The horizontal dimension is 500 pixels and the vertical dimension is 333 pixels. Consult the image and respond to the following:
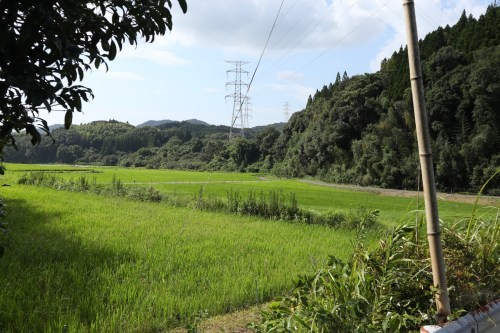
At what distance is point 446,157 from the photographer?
32469 millimetres

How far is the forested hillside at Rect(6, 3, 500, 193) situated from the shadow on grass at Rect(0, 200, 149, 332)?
40.1ft

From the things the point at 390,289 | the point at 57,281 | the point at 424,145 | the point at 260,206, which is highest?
the point at 424,145

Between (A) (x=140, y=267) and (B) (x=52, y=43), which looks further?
(A) (x=140, y=267)

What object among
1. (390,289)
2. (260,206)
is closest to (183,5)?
(390,289)

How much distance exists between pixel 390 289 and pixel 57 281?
3791 mm

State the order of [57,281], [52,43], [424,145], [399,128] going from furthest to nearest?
1. [399,128]
2. [57,281]
3. [424,145]
4. [52,43]

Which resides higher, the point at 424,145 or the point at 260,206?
the point at 424,145

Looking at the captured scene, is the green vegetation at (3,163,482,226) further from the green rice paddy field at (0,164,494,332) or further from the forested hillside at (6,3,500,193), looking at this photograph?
the forested hillside at (6,3,500,193)

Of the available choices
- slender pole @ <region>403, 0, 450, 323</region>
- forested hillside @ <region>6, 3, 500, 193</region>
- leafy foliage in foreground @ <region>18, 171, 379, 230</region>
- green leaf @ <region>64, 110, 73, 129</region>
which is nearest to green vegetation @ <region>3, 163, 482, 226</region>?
leafy foliage in foreground @ <region>18, 171, 379, 230</region>

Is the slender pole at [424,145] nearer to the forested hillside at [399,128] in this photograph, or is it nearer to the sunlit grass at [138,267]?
the sunlit grass at [138,267]

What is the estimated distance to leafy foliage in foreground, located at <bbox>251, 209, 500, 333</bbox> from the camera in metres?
2.25

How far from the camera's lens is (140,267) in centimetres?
560

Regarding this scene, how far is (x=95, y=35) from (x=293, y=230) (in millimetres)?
9082

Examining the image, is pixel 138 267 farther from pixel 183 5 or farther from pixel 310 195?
pixel 310 195
